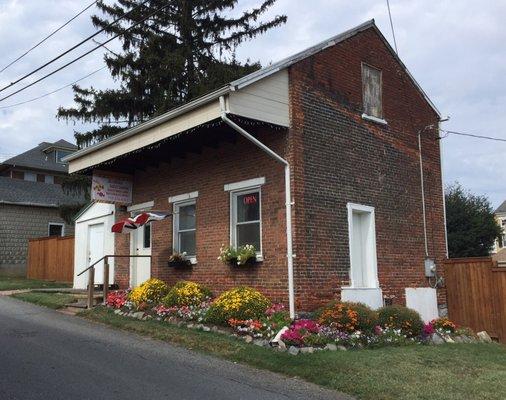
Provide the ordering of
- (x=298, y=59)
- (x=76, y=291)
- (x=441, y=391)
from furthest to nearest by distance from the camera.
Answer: (x=76, y=291) < (x=298, y=59) < (x=441, y=391)

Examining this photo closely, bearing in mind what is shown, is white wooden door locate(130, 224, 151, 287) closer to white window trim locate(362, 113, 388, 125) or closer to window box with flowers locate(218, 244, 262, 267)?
window box with flowers locate(218, 244, 262, 267)

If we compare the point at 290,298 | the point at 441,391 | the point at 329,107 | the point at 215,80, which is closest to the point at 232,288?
the point at 290,298

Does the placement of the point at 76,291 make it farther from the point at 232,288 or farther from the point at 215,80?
the point at 215,80

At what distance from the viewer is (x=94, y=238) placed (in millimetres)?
17688

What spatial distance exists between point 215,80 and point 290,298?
1517 centimetres

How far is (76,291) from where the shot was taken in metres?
16.3

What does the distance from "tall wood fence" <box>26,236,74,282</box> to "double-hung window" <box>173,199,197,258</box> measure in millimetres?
10738

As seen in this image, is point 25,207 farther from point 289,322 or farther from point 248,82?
point 289,322

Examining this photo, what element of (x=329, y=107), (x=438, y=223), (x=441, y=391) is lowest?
(x=441, y=391)

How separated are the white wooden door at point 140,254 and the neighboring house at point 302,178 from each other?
0.10 feet

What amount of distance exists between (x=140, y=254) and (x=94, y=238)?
3017 millimetres

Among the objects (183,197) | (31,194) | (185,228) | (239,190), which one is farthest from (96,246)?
(31,194)

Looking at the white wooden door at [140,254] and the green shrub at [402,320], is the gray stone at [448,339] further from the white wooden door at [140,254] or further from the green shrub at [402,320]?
the white wooden door at [140,254]

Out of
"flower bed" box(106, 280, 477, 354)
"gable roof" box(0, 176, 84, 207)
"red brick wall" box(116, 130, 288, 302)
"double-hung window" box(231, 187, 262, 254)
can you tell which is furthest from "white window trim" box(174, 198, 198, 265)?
"gable roof" box(0, 176, 84, 207)
